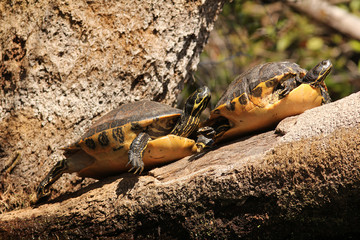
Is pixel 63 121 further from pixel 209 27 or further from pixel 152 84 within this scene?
pixel 209 27

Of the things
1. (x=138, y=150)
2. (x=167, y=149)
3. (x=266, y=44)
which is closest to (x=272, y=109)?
(x=167, y=149)

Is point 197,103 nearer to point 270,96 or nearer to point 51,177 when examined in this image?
point 270,96

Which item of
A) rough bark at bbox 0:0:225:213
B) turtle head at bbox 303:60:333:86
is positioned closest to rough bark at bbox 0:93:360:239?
turtle head at bbox 303:60:333:86

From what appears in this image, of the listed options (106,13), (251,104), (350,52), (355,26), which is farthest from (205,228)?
(350,52)

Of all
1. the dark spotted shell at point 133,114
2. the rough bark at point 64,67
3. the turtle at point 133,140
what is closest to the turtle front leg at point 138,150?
the turtle at point 133,140

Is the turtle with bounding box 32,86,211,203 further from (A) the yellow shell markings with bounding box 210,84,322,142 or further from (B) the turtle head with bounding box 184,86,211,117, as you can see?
(A) the yellow shell markings with bounding box 210,84,322,142

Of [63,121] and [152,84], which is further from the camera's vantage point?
[152,84]
